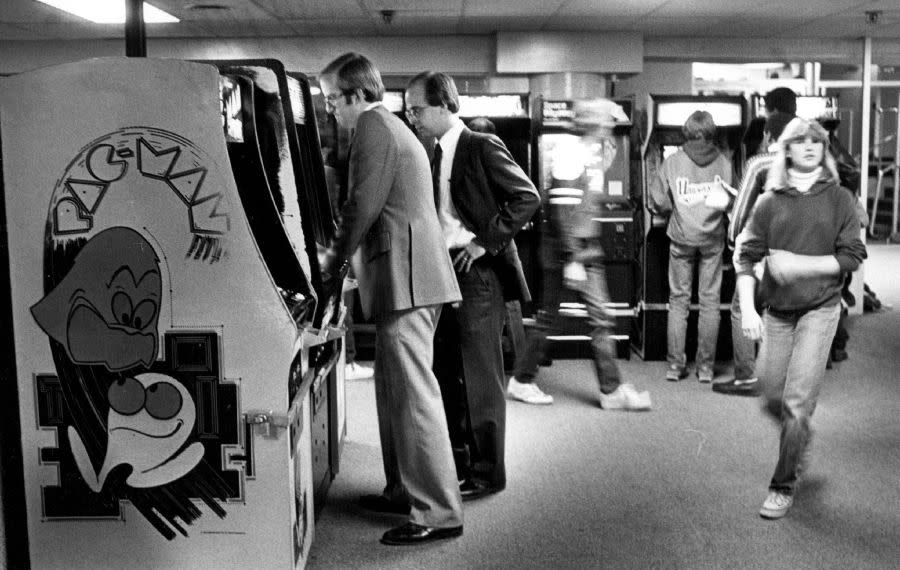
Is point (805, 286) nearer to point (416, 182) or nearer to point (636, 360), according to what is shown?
point (416, 182)

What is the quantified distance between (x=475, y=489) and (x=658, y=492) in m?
0.73

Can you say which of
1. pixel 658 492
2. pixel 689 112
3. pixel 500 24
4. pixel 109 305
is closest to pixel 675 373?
pixel 689 112

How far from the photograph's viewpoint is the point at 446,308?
3922mm

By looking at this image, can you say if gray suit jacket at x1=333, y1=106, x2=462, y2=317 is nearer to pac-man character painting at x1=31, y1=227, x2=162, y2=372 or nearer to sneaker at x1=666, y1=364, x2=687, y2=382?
pac-man character painting at x1=31, y1=227, x2=162, y2=372

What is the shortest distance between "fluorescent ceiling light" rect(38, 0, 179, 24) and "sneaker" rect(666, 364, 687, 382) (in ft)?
16.8

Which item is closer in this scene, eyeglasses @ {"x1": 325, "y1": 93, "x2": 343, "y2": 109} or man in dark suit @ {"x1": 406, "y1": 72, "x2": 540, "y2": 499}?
eyeglasses @ {"x1": 325, "y1": 93, "x2": 343, "y2": 109}

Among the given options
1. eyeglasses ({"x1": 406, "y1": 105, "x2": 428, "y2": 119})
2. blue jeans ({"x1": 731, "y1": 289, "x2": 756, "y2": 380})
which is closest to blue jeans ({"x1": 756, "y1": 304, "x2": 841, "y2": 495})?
eyeglasses ({"x1": 406, "y1": 105, "x2": 428, "y2": 119})

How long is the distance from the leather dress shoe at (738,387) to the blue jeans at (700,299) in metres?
0.30

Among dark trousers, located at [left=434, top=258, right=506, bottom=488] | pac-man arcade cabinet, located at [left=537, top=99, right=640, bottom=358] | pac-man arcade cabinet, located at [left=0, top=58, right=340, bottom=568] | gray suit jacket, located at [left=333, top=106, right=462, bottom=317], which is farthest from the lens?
pac-man arcade cabinet, located at [left=537, top=99, right=640, bottom=358]

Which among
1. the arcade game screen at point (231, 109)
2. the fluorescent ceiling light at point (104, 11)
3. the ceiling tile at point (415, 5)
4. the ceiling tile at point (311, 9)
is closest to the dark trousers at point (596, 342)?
the arcade game screen at point (231, 109)

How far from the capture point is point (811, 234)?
3670 millimetres

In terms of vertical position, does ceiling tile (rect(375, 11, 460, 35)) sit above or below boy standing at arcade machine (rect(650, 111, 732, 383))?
above

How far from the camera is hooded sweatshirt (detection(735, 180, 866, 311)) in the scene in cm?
364

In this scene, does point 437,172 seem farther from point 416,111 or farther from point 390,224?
point 390,224
